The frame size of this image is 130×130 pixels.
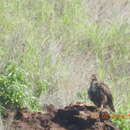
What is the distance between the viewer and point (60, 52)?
893 cm

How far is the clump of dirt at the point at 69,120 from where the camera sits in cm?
645

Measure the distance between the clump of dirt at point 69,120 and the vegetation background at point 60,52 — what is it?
0.40 meters

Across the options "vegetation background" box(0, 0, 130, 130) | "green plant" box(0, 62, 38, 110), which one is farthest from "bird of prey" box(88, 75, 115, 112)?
"green plant" box(0, 62, 38, 110)

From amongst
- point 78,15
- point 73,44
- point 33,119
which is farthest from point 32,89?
point 78,15

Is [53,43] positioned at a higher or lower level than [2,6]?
lower

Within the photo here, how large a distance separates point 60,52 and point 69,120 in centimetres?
250

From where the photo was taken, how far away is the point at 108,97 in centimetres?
708

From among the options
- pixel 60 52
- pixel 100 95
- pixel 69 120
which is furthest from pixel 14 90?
pixel 60 52

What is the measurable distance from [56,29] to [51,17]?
0.39 meters

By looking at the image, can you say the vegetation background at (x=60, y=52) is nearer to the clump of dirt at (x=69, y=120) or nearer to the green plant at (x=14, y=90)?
the green plant at (x=14, y=90)

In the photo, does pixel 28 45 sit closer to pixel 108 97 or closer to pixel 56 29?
pixel 56 29

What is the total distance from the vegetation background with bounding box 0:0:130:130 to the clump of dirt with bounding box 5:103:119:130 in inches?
15.9

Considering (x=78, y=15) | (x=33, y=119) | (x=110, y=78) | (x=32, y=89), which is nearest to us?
(x=33, y=119)

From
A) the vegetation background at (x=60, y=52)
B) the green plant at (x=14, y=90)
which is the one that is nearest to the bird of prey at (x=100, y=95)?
the vegetation background at (x=60, y=52)
